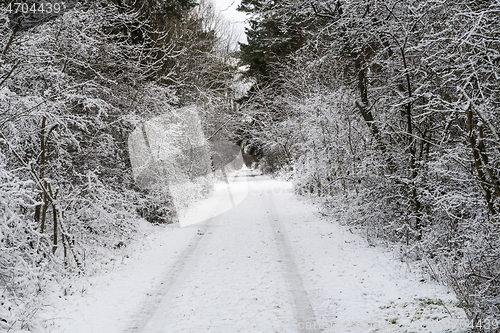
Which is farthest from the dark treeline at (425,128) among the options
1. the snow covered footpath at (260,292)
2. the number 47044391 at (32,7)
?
the number 47044391 at (32,7)

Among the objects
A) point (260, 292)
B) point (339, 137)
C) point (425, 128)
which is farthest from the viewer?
point (339, 137)

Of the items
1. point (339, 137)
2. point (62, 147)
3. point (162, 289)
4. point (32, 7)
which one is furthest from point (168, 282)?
point (339, 137)

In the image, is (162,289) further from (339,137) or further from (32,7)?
(339,137)

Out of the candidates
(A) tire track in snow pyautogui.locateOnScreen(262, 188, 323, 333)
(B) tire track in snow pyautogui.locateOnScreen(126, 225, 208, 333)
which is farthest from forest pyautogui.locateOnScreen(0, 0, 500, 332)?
(A) tire track in snow pyautogui.locateOnScreen(262, 188, 323, 333)

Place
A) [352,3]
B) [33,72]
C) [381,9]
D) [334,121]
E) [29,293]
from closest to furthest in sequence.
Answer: [29,293] → [33,72] → [381,9] → [352,3] → [334,121]

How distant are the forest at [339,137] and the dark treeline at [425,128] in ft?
0.16

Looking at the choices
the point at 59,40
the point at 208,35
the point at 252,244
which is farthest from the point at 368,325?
the point at 208,35

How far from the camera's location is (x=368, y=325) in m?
5.18

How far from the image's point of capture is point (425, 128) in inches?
320

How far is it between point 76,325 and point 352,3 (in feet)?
30.2

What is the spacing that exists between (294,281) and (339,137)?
8.02 metres

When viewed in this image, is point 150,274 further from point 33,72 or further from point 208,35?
point 208,35

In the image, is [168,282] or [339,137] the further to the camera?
[339,137]

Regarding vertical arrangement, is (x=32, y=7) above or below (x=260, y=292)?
above
